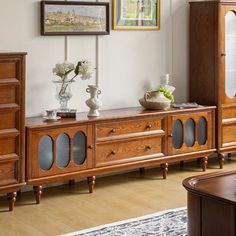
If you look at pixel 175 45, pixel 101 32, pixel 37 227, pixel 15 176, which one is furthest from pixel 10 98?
pixel 175 45

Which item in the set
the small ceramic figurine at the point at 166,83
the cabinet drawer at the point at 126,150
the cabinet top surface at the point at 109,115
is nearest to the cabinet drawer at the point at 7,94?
the cabinet top surface at the point at 109,115

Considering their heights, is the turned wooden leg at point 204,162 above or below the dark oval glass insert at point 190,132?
below

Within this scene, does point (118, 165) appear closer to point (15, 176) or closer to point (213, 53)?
point (15, 176)

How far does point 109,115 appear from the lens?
16.8 ft

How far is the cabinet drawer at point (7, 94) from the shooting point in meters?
4.38

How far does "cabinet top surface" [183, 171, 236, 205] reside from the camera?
3129 mm

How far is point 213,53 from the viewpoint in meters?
5.76

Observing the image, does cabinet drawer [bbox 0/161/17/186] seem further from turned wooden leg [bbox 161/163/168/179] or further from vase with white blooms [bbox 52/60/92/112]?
turned wooden leg [bbox 161/163/168/179]

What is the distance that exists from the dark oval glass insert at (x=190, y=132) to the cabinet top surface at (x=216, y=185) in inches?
74.8

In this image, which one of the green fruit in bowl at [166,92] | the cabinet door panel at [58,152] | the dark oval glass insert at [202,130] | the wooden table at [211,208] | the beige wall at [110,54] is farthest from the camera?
the dark oval glass insert at [202,130]

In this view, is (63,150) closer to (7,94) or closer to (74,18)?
(7,94)

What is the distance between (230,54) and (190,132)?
898 millimetres

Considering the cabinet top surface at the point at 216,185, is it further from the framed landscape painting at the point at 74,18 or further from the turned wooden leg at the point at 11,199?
the framed landscape painting at the point at 74,18

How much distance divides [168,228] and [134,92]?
1935 mm
